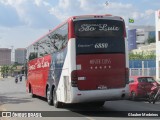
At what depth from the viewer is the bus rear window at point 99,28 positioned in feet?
48.3

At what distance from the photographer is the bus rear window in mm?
14719

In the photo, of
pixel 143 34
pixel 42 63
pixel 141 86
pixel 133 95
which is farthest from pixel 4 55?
pixel 141 86

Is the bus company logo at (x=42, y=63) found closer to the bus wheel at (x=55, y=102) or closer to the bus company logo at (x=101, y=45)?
the bus wheel at (x=55, y=102)

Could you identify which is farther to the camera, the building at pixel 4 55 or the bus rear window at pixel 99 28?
the building at pixel 4 55

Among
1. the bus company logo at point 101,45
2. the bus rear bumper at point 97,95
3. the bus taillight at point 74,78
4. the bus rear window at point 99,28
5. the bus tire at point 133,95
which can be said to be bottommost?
the bus tire at point 133,95

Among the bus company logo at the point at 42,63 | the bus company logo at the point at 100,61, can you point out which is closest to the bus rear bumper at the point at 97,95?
the bus company logo at the point at 100,61

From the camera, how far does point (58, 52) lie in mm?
16625

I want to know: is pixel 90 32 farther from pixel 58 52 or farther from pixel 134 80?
pixel 134 80

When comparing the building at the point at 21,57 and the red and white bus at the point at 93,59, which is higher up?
the building at the point at 21,57

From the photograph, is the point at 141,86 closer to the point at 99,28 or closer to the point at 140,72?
the point at 99,28

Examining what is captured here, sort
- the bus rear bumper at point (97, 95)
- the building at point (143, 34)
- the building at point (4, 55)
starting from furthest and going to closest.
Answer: the building at point (4, 55)
the building at point (143, 34)
the bus rear bumper at point (97, 95)

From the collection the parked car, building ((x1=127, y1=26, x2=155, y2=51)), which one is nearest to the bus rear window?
the parked car

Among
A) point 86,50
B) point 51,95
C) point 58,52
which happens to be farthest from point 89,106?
point 86,50

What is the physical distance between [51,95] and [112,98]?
4367 mm
